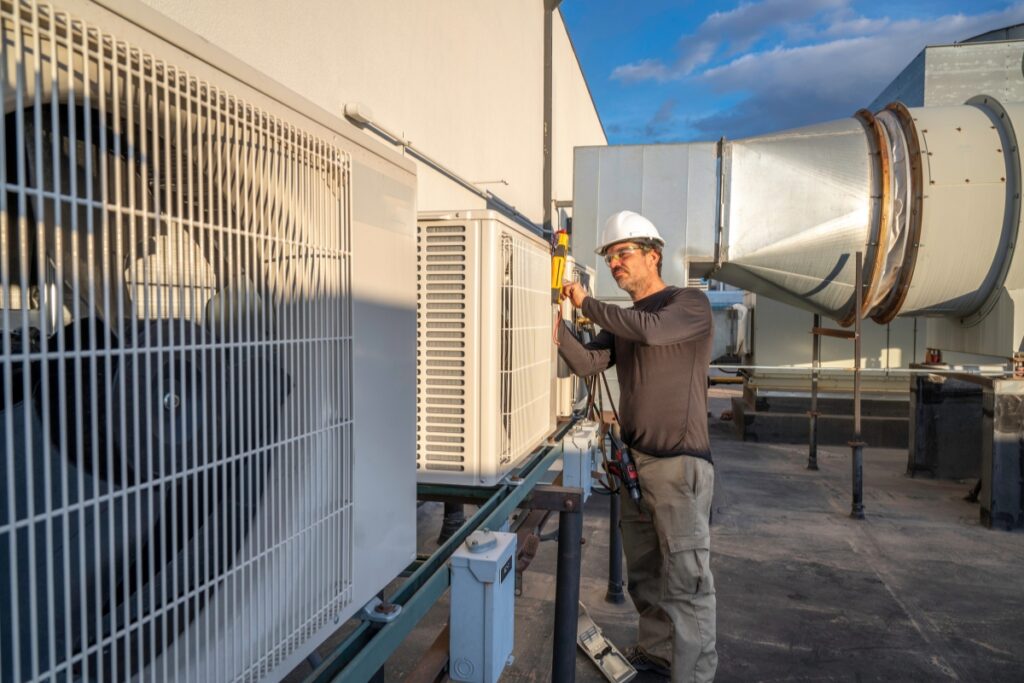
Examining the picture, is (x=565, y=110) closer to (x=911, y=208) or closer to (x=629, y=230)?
(x=911, y=208)

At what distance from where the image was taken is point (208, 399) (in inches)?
29.4

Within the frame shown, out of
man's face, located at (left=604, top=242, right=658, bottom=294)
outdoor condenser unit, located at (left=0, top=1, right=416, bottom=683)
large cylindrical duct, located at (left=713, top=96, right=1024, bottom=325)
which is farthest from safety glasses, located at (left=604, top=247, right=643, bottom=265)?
large cylindrical duct, located at (left=713, top=96, right=1024, bottom=325)

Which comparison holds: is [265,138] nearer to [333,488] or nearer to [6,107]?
[6,107]

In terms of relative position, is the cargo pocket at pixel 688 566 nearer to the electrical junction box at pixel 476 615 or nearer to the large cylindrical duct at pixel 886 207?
the electrical junction box at pixel 476 615

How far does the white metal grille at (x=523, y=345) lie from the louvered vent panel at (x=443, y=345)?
130mm

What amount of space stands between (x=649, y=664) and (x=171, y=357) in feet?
9.08

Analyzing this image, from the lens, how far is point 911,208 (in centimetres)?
471

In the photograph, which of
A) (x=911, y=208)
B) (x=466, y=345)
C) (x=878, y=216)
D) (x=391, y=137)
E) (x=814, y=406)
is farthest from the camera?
(x=814, y=406)

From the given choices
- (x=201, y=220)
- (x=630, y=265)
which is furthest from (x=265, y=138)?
(x=630, y=265)

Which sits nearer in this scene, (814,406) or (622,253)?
(622,253)

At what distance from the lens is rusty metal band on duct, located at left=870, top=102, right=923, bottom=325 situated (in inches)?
184

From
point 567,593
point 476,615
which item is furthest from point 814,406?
point 476,615

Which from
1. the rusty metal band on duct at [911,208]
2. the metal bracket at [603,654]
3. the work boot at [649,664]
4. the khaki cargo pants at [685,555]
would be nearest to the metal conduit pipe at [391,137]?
the khaki cargo pants at [685,555]

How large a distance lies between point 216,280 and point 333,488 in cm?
39
